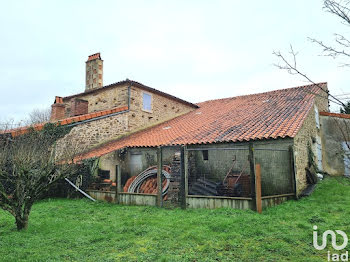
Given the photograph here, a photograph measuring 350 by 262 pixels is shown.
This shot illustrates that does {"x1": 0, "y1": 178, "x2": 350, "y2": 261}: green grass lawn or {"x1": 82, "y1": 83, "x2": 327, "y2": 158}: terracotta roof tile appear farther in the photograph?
{"x1": 82, "y1": 83, "x2": 327, "y2": 158}: terracotta roof tile

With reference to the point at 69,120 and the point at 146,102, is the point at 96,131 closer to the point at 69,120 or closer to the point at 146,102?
the point at 69,120

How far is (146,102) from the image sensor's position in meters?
16.6

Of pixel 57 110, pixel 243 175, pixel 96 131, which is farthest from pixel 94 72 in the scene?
pixel 243 175

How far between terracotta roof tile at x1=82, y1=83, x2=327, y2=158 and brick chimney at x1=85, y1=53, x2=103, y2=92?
16.2 feet

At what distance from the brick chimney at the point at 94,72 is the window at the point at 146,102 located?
334 cm

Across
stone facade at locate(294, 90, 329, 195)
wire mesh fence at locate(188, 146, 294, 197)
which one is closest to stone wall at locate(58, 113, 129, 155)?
wire mesh fence at locate(188, 146, 294, 197)

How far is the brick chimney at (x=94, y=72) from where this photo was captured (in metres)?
17.5

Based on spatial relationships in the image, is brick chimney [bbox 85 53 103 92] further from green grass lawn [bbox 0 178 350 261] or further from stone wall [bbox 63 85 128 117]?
green grass lawn [bbox 0 178 350 261]

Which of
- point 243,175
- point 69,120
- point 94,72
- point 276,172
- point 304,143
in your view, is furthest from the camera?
point 94,72

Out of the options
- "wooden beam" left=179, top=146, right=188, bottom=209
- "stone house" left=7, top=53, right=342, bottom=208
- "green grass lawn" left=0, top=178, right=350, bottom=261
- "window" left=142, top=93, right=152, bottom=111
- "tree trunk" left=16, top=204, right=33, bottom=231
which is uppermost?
"window" left=142, top=93, right=152, bottom=111

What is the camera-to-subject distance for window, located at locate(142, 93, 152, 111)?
53.8 ft

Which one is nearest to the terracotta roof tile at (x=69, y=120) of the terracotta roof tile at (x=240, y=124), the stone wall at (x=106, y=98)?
the stone wall at (x=106, y=98)

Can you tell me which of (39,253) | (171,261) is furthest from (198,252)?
(39,253)

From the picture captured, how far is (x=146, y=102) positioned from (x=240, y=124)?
22.0 feet
